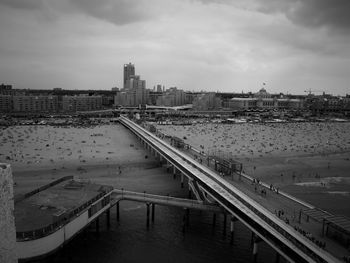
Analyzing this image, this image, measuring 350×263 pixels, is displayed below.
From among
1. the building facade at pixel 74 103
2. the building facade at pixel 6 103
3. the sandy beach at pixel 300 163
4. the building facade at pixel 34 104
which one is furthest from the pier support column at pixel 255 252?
the building facade at pixel 6 103

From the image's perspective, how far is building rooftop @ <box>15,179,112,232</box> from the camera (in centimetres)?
2456

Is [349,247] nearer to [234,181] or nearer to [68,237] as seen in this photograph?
[234,181]

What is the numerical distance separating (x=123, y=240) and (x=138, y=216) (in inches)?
206

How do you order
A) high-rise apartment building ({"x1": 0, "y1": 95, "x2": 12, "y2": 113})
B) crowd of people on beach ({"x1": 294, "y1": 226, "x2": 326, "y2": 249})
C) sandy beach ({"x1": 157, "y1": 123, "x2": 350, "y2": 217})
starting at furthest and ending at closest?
high-rise apartment building ({"x1": 0, "y1": 95, "x2": 12, "y2": 113})
sandy beach ({"x1": 157, "y1": 123, "x2": 350, "y2": 217})
crowd of people on beach ({"x1": 294, "y1": 226, "x2": 326, "y2": 249})

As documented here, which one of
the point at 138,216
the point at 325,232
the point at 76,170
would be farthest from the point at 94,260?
the point at 76,170

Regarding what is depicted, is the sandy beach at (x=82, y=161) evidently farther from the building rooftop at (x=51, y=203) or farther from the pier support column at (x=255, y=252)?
the pier support column at (x=255, y=252)

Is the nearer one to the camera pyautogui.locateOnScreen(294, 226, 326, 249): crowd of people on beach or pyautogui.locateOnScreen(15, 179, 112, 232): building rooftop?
pyautogui.locateOnScreen(294, 226, 326, 249): crowd of people on beach

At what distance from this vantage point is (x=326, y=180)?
4859cm

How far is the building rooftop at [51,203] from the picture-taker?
2456 cm

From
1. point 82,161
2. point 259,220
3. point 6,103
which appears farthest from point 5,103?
point 259,220

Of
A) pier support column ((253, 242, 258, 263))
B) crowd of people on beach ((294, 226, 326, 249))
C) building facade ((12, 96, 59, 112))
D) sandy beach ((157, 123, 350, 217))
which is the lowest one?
pier support column ((253, 242, 258, 263))

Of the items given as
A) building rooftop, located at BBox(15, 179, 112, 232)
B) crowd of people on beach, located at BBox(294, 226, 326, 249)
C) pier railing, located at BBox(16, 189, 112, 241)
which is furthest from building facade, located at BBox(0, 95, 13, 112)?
crowd of people on beach, located at BBox(294, 226, 326, 249)

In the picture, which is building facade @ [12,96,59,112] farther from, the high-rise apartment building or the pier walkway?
the pier walkway

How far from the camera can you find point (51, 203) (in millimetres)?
28766
